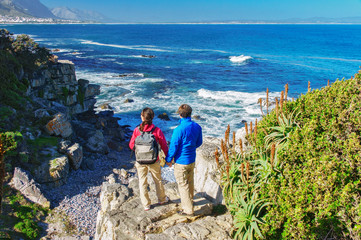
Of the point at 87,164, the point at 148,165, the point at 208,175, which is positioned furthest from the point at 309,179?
the point at 87,164

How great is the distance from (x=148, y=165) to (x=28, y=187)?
923 centimetres

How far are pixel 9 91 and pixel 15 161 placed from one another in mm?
6736

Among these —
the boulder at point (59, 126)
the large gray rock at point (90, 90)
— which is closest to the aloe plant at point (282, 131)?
the boulder at point (59, 126)

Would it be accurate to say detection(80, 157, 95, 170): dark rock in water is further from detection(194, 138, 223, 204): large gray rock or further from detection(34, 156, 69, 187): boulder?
detection(194, 138, 223, 204): large gray rock

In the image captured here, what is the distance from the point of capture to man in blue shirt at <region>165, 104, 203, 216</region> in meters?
5.46

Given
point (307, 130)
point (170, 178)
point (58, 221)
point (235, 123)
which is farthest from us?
point (235, 123)

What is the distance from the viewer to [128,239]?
5.38 meters

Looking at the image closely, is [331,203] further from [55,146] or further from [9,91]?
[9,91]

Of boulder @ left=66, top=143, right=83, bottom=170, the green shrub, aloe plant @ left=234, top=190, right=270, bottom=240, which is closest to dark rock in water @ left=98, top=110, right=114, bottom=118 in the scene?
boulder @ left=66, top=143, right=83, bottom=170

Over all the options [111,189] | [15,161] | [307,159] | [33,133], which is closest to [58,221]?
[15,161]

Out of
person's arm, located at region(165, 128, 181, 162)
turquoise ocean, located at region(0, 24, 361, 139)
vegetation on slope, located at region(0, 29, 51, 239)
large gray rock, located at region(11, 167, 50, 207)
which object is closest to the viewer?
person's arm, located at region(165, 128, 181, 162)

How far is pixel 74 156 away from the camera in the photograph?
16.1 metres

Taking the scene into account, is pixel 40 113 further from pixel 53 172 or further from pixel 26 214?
pixel 26 214

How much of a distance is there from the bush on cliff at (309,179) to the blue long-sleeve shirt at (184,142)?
0.94 meters
